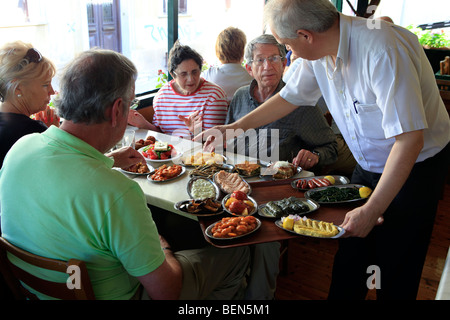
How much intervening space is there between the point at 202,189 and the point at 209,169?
23 cm

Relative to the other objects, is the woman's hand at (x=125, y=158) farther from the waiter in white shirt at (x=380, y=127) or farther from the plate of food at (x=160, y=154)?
the waiter in white shirt at (x=380, y=127)

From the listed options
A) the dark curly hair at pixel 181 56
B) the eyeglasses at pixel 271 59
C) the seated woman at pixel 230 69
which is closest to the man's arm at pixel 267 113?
the eyeglasses at pixel 271 59

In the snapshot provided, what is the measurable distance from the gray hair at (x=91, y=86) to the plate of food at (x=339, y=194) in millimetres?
1012

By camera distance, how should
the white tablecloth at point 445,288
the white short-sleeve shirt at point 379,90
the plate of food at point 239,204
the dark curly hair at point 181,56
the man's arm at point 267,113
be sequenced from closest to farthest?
1. the white tablecloth at point 445,288
2. the white short-sleeve shirt at point 379,90
3. the plate of food at point 239,204
4. the man's arm at point 267,113
5. the dark curly hair at point 181,56

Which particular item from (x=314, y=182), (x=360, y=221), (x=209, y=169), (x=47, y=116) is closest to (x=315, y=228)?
(x=360, y=221)

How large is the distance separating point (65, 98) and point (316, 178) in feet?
4.15

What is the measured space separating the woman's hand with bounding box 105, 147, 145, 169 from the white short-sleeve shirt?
99 centimetres

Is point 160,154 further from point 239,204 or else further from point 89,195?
point 89,195

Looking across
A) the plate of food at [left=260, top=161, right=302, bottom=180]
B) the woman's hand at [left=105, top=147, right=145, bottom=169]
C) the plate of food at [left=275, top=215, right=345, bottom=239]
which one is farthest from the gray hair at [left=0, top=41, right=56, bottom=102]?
the plate of food at [left=275, top=215, right=345, bottom=239]

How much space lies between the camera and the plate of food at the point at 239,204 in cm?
174

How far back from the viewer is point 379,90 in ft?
5.16

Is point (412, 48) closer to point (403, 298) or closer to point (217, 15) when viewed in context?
point (403, 298)

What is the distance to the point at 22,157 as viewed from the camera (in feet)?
4.25

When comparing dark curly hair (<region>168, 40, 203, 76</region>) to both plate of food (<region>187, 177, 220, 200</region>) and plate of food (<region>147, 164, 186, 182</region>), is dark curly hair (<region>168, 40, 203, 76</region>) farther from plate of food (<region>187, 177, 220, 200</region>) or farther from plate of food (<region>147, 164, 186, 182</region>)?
plate of food (<region>187, 177, 220, 200</region>)
